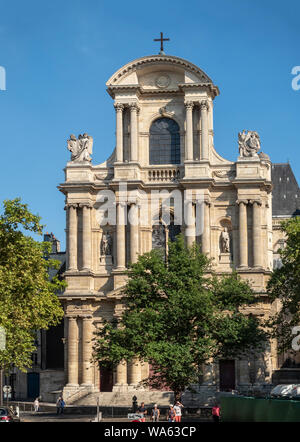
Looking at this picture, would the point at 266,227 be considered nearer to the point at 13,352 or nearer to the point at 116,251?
the point at 116,251

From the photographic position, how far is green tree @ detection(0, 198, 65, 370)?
45.8 m

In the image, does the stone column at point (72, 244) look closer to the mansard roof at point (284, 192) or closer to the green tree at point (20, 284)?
the green tree at point (20, 284)

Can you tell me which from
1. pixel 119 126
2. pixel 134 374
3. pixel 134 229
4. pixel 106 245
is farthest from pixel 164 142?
pixel 134 374

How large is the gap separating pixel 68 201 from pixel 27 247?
1833 centimetres

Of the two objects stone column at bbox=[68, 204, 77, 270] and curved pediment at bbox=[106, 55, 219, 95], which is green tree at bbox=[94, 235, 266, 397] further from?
curved pediment at bbox=[106, 55, 219, 95]

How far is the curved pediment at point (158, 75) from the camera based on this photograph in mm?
66188

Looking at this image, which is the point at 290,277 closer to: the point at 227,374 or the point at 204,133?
the point at 227,374

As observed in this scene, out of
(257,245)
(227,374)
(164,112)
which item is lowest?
(227,374)

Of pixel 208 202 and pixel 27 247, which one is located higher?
pixel 208 202

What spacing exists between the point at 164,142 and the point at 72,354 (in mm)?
17135

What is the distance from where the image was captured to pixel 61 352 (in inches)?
3002

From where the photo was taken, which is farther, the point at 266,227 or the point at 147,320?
the point at 266,227

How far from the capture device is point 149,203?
66625mm
